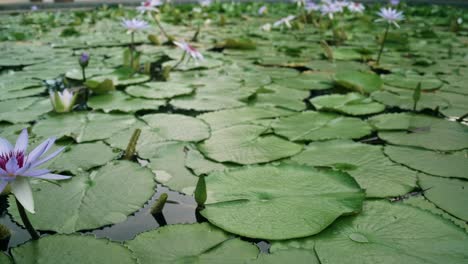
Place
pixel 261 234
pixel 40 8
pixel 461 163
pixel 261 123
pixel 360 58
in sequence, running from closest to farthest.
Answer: pixel 261 234 → pixel 461 163 → pixel 261 123 → pixel 360 58 → pixel 40 8

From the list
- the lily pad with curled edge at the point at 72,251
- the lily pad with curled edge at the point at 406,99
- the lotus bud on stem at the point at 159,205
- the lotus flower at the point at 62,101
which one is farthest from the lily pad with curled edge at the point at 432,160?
the lotus flower at the point at 62,101

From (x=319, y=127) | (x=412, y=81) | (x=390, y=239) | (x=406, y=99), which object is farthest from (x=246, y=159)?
(x=412, y=81)

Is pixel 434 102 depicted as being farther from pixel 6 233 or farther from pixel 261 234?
pixel 6 233

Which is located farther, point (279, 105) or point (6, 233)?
point (279, 105)

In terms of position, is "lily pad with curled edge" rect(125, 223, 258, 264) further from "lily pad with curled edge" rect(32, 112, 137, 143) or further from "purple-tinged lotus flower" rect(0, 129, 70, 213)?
"lily pad with curled edge" rect(32, 112, 137, 143)

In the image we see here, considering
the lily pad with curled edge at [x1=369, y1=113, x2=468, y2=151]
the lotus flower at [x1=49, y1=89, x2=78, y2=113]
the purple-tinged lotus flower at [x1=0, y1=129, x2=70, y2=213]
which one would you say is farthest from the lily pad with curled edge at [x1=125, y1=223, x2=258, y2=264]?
the lotus flower at [x1=49, y1=89, x2=78, y2=113]

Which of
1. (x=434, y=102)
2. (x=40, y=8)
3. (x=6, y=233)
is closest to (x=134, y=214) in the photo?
(x=6, y=233)
